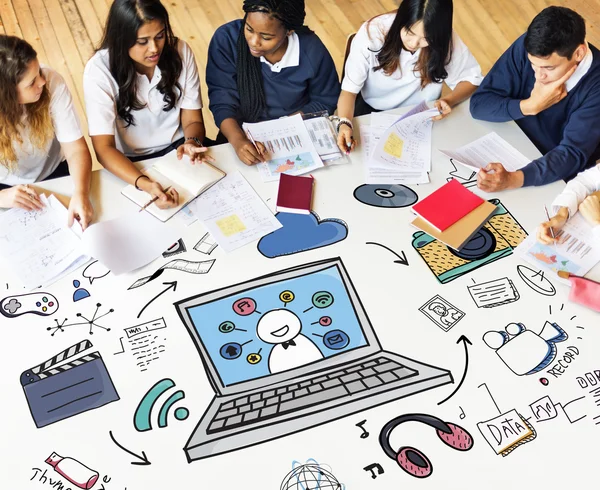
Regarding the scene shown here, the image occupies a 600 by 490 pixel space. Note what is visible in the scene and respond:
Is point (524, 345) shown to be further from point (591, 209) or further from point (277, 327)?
point (277, 327)

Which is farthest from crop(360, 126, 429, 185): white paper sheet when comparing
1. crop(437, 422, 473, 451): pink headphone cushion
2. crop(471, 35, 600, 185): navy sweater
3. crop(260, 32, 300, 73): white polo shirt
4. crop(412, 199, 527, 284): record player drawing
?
crop(437, 422, 473, 451): pink headphone cushion

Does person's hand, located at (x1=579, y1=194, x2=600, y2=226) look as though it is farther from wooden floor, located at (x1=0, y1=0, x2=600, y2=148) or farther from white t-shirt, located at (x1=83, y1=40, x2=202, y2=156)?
wooden floor, located at (x1=0, y1=0, x2=600, y2=148)

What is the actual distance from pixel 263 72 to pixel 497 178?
2.82 feet

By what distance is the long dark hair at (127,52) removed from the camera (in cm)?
164

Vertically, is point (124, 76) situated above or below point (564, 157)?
above

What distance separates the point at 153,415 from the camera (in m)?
1.31

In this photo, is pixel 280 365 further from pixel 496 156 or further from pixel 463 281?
pixel 496 156

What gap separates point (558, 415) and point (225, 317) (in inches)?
31.7

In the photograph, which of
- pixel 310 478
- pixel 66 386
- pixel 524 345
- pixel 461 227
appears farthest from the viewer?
pixel 461 227

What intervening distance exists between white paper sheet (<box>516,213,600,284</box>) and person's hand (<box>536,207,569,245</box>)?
0.04ft

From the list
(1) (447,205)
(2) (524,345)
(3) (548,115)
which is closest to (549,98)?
(3) (548,115)

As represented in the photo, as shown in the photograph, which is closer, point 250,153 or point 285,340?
point 285,340

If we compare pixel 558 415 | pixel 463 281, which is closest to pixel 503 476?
pixel 558 415

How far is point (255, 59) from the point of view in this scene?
1.99m
